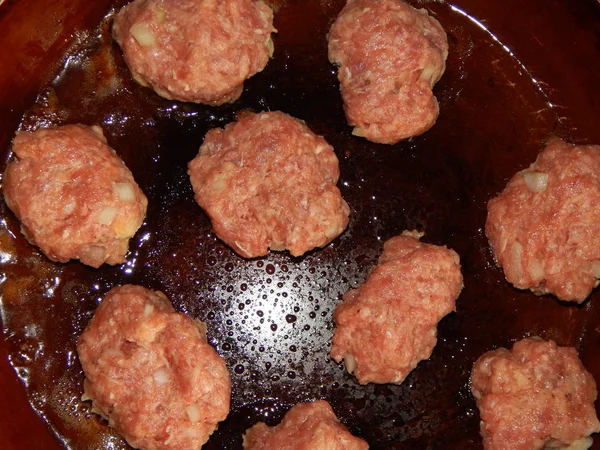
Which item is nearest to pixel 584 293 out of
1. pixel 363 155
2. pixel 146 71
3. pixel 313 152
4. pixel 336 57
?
pixel 363 155

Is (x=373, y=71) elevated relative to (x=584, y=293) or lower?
elevated

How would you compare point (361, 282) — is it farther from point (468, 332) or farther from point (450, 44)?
point (450, 44)

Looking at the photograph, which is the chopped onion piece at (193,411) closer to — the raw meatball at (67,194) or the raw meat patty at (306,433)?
the raw meat patty at (306,433)

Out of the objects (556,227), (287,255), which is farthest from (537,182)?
(287,255)

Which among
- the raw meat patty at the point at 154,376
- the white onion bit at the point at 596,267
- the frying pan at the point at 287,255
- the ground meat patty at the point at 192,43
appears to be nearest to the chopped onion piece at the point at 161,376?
the raw meat patty at the point at 154,376

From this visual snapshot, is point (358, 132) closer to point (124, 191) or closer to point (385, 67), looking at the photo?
point (385, 67)

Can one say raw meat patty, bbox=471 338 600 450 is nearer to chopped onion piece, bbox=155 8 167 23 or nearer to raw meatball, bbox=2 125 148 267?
raw meatball, bbox=2 125 148 267
